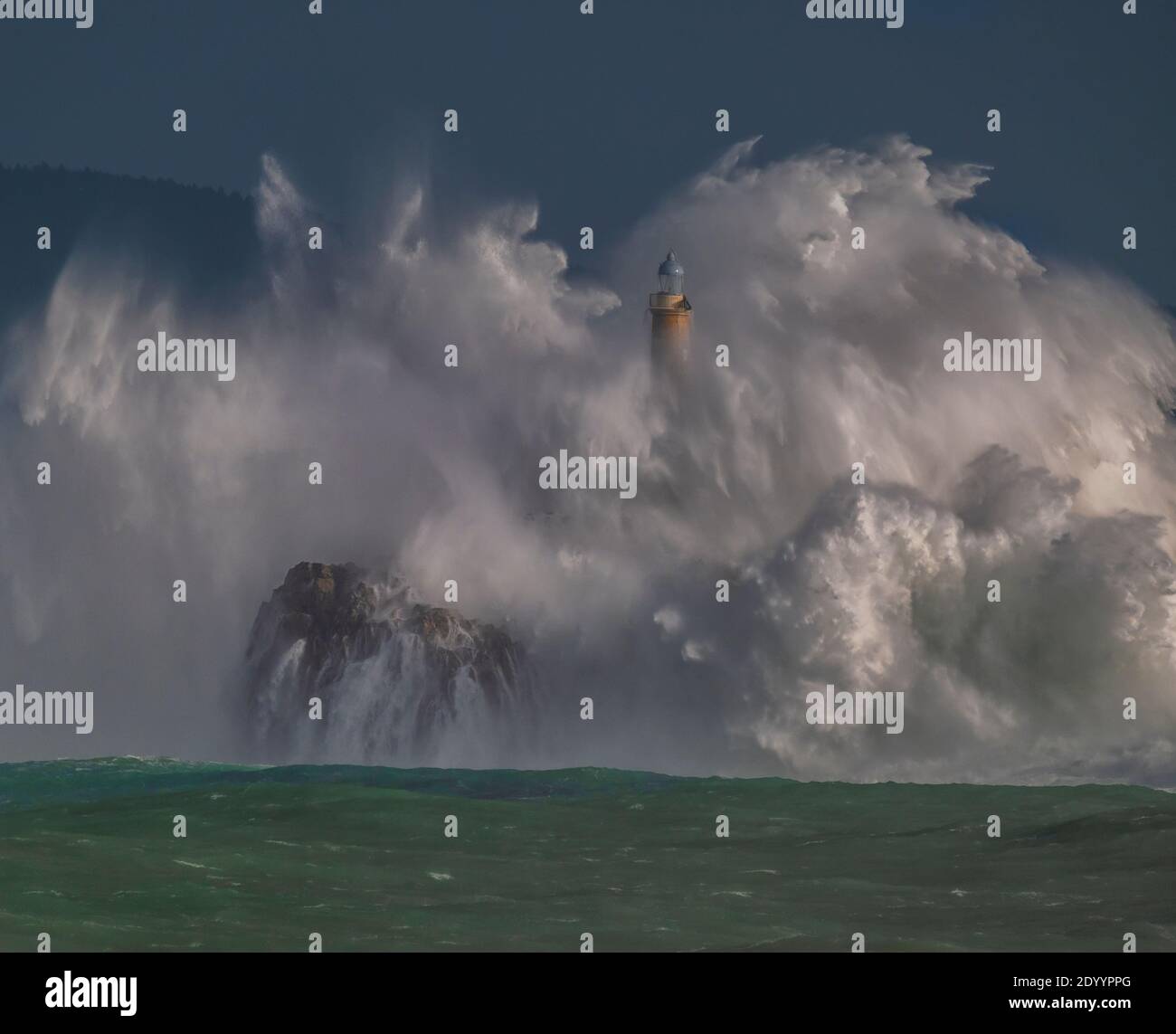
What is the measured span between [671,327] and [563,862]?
1873 cm

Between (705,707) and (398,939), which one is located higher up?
(705,707)

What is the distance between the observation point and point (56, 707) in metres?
62.2

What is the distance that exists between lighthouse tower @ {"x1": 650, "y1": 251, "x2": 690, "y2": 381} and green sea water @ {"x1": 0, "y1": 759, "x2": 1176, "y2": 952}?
1058 cm

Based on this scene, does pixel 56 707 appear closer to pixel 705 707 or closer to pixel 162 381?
pixel 162 381

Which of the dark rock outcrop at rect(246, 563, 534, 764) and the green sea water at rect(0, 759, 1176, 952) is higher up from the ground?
the dark rock outcrop at rect(246, 563, 534, 764)

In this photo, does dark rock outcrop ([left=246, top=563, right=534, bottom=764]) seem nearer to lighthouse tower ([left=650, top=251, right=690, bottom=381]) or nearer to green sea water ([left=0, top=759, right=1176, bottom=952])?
green sea water ([left=0, top=759, right=1176, bottom=952])

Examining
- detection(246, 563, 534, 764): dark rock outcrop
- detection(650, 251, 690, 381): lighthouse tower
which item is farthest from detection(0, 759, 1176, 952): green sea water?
detection(650, 251, 690, 381): lighthouse tower

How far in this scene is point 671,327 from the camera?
55.8 m

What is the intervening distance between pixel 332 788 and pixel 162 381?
15092 mm

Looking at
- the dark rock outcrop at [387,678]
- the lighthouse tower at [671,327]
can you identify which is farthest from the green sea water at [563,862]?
the lighthouse tower at [671,327]

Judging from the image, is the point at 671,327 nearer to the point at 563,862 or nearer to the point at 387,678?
the point at 387,678

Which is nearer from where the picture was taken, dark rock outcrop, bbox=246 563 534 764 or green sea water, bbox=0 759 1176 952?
green sea water, bbox=0 759 1176 952

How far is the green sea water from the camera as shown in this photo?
33.3 meters
